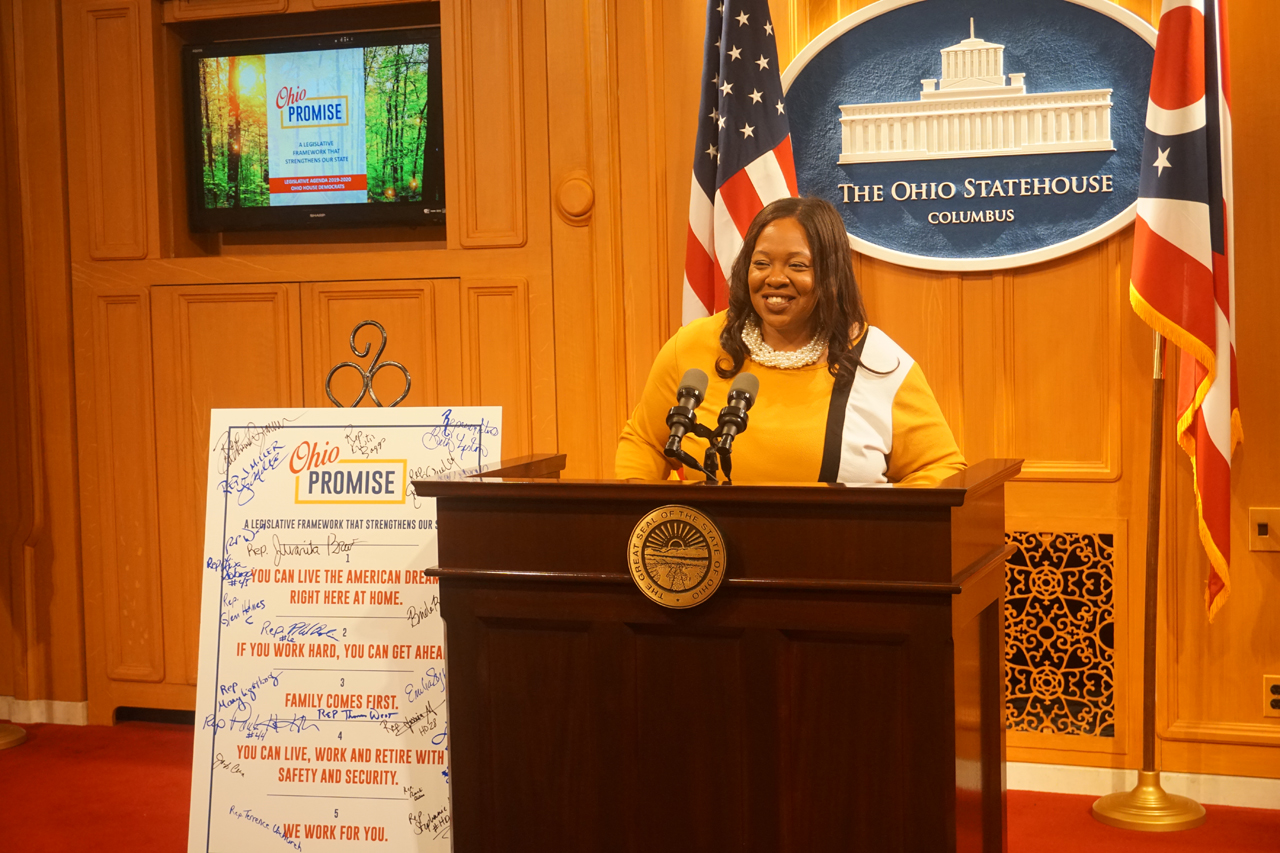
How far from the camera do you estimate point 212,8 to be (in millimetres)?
4492

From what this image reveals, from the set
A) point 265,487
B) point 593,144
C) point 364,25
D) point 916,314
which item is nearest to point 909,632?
point 265,487

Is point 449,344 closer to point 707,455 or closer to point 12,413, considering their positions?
point 12,413

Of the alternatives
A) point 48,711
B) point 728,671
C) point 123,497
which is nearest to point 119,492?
point 123,497

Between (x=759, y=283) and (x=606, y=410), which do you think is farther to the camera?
(x=606, y=410)

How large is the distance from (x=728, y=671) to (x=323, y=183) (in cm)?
318

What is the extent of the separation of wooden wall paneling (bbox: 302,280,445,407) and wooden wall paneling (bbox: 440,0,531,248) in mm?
314

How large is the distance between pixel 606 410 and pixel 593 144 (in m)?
0.92

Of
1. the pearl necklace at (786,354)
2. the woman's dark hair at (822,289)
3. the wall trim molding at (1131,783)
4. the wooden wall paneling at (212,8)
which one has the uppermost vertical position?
the wooden wall paneling at (212,8)

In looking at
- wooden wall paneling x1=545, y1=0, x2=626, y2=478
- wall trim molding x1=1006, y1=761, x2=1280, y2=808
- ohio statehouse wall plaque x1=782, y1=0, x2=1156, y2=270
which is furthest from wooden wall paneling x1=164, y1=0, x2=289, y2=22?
wall trim molding x1=1006, y1=761, x2=1280, y2=808

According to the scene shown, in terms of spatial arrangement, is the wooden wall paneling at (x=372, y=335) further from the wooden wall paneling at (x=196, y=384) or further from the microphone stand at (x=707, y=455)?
the microphone stand at (x=707, y=455)

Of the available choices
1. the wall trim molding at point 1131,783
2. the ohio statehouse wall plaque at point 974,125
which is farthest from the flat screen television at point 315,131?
the wall trim molding at point 1131,783

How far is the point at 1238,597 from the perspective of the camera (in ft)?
11.9

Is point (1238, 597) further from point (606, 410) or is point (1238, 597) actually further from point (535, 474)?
point (535, 474)

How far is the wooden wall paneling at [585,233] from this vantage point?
4047mm
